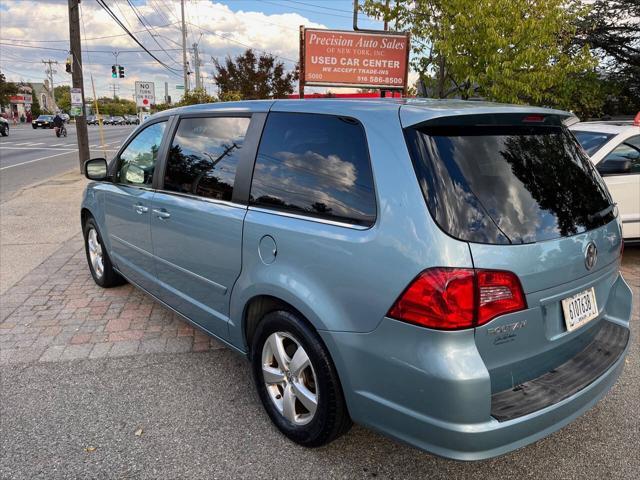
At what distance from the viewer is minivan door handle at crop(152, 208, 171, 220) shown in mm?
3295

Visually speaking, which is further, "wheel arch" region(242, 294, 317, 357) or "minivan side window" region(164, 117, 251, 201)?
"minivan side window" region(164, 117, 251, 201)

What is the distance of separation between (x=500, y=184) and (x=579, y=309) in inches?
27.7

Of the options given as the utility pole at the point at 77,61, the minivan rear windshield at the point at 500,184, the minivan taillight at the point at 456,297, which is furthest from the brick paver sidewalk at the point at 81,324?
the utility pole at the point at 77,61

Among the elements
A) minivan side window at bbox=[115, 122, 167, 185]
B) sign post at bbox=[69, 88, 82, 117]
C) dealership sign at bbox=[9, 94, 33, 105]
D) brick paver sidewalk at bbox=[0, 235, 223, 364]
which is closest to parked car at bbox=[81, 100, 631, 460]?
minivan side window at bbox=[115, 122, 167, 185]

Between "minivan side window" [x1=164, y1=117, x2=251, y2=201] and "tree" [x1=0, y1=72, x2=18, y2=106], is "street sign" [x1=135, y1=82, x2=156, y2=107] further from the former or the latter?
"tree" [x1=0, y1=72, x2=18, y2=106]

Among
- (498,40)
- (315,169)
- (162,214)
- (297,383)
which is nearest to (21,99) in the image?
(498,40)

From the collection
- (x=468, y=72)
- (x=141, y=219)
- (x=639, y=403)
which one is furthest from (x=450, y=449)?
(x=468, y=72)

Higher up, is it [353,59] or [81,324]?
[353,59]

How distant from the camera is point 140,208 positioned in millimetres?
3672

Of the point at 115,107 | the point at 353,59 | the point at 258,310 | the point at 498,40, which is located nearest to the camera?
the point at 258,310

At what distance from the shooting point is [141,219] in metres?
3.68

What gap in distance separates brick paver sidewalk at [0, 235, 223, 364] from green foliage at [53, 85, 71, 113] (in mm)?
130623

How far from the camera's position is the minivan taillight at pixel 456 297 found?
1.83 m

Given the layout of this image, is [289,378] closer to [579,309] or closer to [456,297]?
[456,297]
